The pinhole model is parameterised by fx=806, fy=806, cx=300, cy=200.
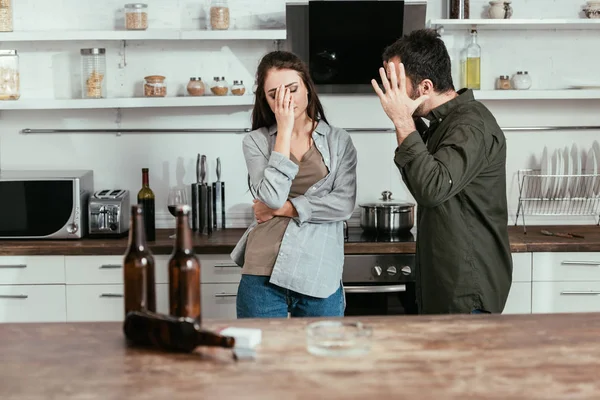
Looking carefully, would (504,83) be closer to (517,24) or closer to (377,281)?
(517,24)

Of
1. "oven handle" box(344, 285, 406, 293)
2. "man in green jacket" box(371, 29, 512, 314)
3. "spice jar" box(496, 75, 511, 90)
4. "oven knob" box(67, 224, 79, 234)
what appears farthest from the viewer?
"spice jar" box(496, 75, 511, 90)

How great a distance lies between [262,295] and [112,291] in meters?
1.26

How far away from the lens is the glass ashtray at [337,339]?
174 cm

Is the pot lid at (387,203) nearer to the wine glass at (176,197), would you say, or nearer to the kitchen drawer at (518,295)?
the kitchen drawer at (518,295)

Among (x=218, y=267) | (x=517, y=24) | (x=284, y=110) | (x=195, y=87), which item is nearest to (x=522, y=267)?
(x=517, y=24)

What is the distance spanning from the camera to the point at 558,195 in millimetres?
4340

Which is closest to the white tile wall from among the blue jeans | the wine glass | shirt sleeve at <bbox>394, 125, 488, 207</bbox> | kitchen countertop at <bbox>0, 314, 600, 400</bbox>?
the wine glass

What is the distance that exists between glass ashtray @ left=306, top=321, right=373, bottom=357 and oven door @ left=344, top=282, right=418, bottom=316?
75.7 inches

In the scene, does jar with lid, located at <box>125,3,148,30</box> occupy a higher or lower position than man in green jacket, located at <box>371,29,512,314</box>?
higher

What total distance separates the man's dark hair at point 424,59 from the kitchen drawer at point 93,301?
176 centimetres

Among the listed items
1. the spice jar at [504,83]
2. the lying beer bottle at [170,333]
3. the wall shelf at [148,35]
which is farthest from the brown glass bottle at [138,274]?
the spice jar at [504,83]

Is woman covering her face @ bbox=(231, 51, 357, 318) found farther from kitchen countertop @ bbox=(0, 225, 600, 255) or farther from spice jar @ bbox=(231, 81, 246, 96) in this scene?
spice jar @ bbox=(231, 81, 246, 96)

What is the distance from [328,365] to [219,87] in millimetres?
2626

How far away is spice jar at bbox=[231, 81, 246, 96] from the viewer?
4.09 m
